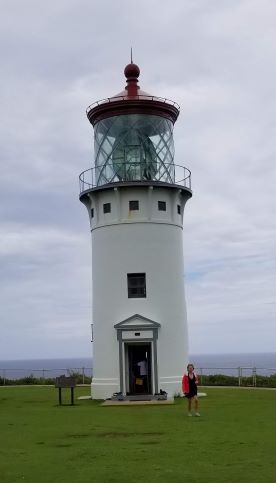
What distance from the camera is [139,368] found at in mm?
24406

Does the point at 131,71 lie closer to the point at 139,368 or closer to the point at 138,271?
the point at 138,271

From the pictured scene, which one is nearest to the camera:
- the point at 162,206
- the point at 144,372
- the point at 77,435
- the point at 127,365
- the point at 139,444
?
the point at 139,444

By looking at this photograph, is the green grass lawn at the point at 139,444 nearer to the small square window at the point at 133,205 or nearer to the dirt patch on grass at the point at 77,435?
the dirt patch on grass at the point at 77,435

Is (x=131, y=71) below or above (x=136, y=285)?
above

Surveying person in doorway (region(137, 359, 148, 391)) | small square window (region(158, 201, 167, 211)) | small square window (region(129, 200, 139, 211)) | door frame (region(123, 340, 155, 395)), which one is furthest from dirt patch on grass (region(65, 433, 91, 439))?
small square window (region(158, 201, 167, 211))

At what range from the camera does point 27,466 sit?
10.5 metres

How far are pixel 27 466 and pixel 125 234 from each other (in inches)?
577

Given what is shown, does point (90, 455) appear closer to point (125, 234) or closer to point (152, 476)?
point (152, 476)

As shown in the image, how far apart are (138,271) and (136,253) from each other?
2.06 ft

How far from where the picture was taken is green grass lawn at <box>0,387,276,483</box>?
384 inches

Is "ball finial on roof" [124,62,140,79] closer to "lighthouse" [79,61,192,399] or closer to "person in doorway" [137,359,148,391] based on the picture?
"lighthouse" [79,61,192,399]

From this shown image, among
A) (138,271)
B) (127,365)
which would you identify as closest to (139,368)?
(127,365)

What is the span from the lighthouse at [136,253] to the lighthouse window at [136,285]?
0.03 m

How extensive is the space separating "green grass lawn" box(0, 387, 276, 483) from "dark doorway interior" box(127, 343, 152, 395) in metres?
3.65
